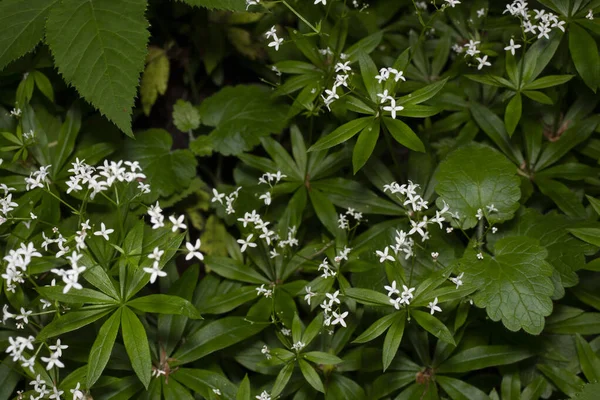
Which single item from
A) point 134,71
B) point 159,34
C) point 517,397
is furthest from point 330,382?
point 159,34

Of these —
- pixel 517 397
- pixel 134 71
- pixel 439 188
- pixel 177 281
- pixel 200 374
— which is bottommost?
pixel 517 397

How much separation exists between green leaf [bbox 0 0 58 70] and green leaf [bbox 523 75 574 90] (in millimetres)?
2842

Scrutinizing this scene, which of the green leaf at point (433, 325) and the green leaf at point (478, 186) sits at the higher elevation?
the green leaf at point (478, 186)

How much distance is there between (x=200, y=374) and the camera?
127 inches

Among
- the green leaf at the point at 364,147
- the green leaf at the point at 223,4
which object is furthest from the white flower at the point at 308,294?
the green leaf at the point at 223,4

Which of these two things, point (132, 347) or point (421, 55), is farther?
point (421, 55)

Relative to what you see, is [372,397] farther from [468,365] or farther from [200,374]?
[200,374]

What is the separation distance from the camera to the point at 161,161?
409 centimetres

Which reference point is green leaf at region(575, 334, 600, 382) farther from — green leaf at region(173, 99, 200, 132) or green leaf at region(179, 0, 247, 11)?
green leaf at region(173, 99, 200, 132)

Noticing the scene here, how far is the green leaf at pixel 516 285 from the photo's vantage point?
294 centimetres

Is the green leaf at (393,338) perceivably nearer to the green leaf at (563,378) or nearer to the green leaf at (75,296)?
the green leaf at (563,378)

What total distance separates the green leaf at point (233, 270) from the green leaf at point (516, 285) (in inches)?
47.9

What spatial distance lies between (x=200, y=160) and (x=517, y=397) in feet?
8.92

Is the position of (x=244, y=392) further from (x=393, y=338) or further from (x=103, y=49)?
(x=103, y=49)
